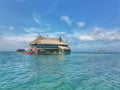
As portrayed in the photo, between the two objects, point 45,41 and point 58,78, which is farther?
point 45,41

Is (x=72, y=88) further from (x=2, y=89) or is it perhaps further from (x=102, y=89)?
(x=2, y=89)

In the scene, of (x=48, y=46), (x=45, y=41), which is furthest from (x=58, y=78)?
(x=48, y=46)

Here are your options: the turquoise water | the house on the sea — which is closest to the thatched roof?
the house on the sea

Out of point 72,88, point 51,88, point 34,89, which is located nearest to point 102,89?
point 72,88

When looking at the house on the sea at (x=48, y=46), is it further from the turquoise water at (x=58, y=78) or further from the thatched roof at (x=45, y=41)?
the turquoise water at (x=58, y=78)

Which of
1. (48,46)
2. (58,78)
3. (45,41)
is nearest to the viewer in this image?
(58,78)

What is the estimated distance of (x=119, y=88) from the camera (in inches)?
353

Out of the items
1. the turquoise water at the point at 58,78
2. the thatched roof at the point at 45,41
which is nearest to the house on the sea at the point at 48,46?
the thatched roof at the point at 45,41

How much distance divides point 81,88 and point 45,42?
166 feet

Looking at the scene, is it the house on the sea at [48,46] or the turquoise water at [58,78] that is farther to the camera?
the house on the sea at [48,46]

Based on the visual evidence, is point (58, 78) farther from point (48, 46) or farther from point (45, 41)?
point (48, 46)

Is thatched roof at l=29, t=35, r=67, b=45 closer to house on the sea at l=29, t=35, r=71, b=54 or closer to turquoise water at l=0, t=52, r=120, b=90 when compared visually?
house on the sea at l=29, t=35, r=71, b=54

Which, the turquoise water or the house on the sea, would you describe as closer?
the turquoise water

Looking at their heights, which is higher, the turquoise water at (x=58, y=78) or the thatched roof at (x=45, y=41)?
the thatched roof at (x=45, y=41)
